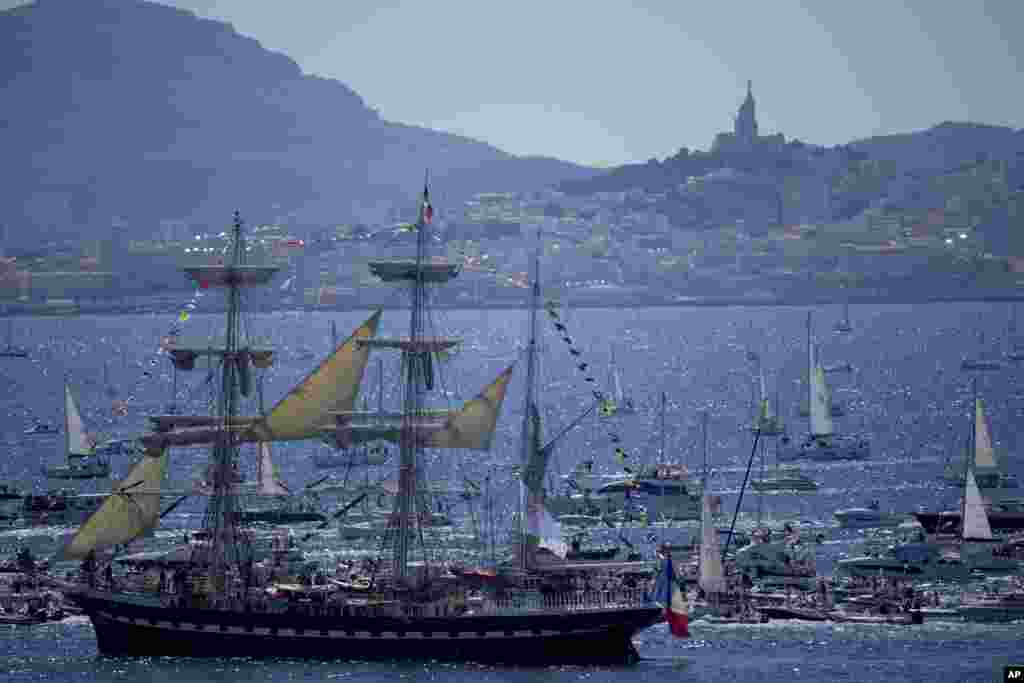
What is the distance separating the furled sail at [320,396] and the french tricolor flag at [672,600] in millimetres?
8271

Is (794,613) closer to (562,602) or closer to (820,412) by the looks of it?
(562,602)

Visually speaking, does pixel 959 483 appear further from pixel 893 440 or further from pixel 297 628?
pixel 297 628

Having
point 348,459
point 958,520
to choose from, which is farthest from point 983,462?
point 348,459

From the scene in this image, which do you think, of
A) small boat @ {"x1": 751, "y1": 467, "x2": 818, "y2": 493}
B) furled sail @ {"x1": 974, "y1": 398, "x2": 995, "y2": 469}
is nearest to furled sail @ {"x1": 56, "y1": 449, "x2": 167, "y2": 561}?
small boat @ {"x1": 751, "y1": 467, "x2": 818, "y2": 493}

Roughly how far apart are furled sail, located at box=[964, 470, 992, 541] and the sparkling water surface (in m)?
3.56

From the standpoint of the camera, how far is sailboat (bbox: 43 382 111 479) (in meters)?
78.1

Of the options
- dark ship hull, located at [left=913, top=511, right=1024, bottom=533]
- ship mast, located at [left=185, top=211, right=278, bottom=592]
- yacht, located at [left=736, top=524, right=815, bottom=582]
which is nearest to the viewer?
ship mast, located at [left=185, top=211, right=278, bottom=592]

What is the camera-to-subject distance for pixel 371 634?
4622cm

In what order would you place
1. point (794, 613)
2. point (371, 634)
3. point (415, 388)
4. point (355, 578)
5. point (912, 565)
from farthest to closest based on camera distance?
point (912, 565) < point (794, 613) < point (415, 388) < point (355, 578) < point (371, 634)

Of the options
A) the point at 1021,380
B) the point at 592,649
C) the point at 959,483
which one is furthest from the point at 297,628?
the point at 1021,380

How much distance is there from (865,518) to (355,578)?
2282 centimetres

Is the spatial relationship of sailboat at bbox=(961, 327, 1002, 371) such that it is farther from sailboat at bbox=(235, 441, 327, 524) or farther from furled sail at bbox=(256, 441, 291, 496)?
furled sail at bbox=(256, 441, 291, 496)

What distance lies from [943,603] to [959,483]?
21.6 m

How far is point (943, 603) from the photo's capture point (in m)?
52.9
